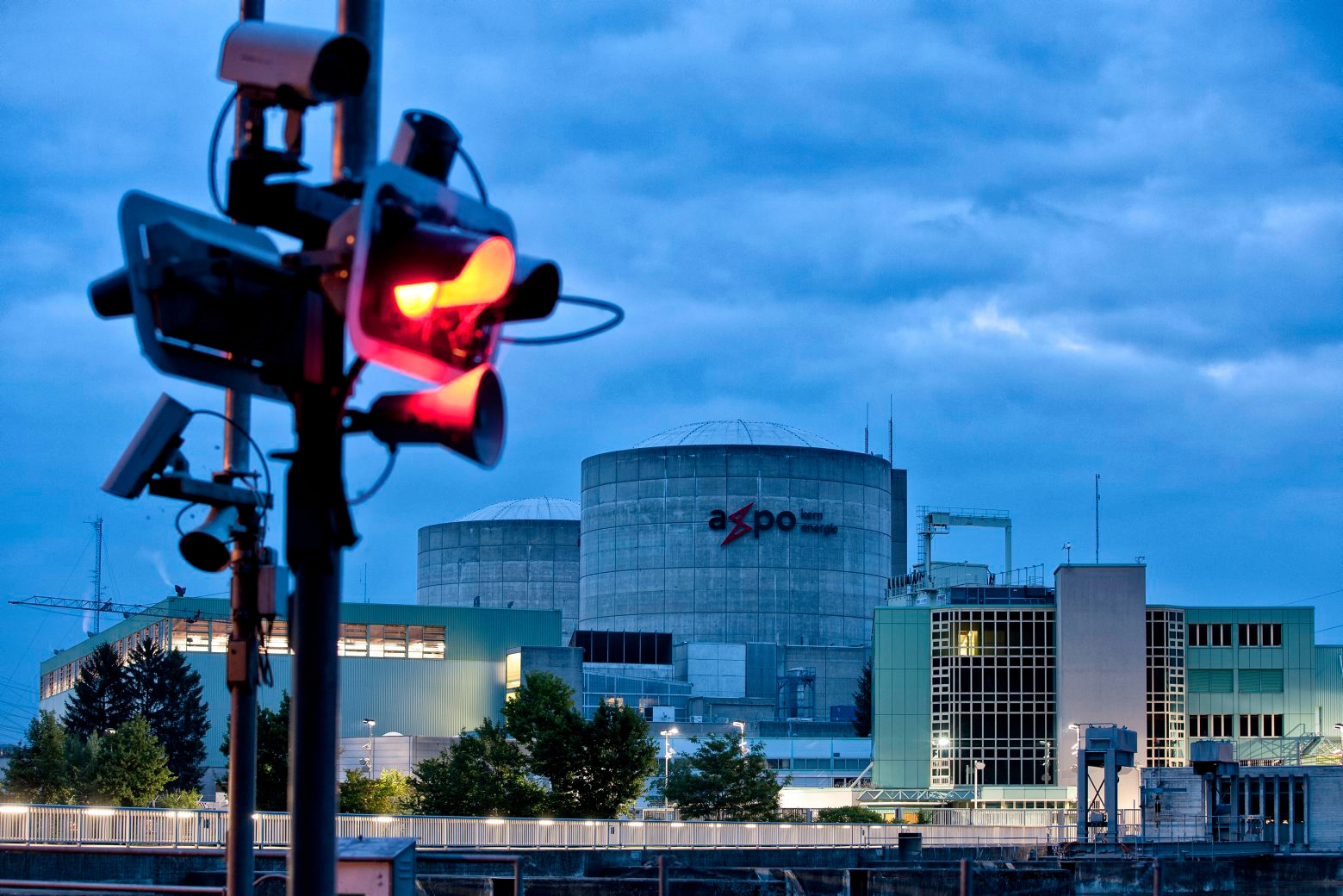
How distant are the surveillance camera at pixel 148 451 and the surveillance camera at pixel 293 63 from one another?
12.8ft

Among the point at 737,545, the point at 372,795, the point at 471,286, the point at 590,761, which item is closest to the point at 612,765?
the point at 590,761

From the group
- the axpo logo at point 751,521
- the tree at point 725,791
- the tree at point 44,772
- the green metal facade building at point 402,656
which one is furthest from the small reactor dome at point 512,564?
the tree at point 725,791

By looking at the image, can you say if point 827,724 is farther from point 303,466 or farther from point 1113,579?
point 303,466

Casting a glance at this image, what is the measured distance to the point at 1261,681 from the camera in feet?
343

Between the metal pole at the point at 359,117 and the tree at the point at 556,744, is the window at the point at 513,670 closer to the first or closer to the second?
the tree at the point at 556,744

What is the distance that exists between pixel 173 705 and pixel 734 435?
57.1 meters

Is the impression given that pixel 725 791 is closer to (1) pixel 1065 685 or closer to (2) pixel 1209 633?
(1) pixel 1065 685

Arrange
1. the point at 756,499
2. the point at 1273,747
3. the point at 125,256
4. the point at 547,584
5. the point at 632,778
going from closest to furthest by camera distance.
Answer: the point at 125,256 → the point at 632,778 → the point at 1273,747 → the point at 756,499 → the point at 547,584

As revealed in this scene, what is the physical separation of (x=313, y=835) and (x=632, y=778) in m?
68.9

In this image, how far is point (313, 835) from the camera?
21.1 ft

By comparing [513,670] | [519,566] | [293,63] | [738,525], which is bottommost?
[513,670]

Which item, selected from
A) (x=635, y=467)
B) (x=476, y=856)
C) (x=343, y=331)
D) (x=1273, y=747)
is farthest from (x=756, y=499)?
(x=343, y=331)

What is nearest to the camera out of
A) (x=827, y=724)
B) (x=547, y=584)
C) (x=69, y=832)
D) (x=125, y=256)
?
(x=125, y=256)

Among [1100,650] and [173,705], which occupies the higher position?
[1100,650]
